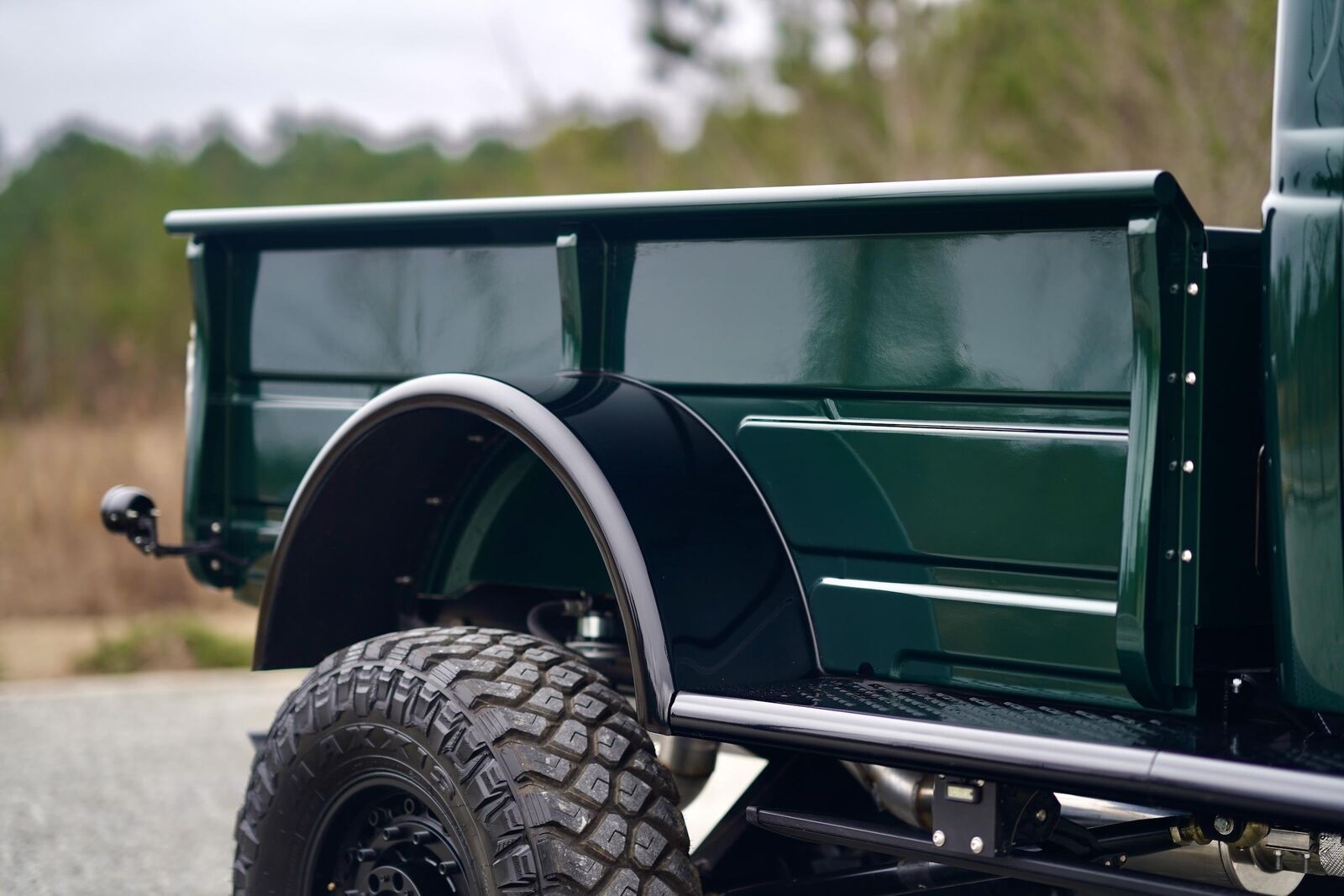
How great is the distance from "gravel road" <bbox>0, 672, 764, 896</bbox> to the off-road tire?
1.28 metres

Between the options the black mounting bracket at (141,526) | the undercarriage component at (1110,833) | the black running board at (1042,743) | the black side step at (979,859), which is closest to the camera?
the black running board at (1042,743)

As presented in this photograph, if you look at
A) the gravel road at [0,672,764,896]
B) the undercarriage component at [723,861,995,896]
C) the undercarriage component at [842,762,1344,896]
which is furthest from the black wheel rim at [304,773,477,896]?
the gravel road at [0,672,764,896]

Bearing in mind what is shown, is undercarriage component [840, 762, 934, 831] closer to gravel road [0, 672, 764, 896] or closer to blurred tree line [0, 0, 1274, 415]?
gravel road [0, 672, 764, 896]

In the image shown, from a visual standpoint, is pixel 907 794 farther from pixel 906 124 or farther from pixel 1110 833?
pixel 906 124

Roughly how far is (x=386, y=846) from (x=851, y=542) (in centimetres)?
91

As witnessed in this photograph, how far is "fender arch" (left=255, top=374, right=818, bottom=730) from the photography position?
2178mm

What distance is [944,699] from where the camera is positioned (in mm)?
2119

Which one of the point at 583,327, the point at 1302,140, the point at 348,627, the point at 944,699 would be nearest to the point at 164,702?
the point at 348,627

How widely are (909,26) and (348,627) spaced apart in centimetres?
853

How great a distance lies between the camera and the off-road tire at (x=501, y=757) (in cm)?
216

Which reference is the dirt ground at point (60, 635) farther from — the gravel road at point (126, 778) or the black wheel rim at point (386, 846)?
the black wheel rim at point (386, 846)

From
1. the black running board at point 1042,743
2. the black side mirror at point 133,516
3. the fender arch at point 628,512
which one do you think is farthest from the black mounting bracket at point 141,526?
the black running board at point 1042,743

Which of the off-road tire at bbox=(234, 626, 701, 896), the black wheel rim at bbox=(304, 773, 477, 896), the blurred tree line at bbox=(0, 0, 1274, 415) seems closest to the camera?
the off-road tire at bbox=(234, 626, 701, 896)

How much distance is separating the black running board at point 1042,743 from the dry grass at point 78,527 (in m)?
7.65
